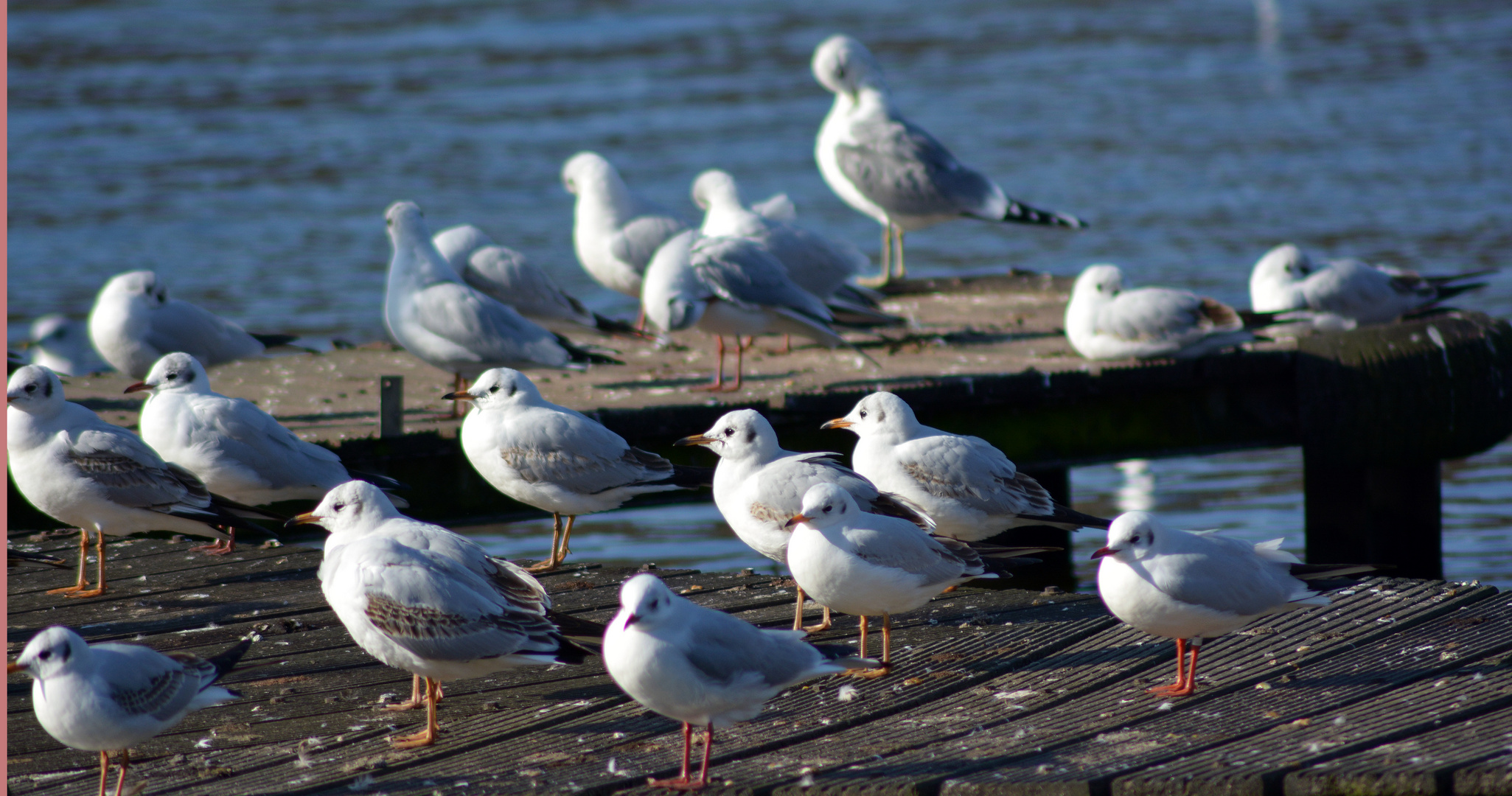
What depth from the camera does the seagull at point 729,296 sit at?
713cm

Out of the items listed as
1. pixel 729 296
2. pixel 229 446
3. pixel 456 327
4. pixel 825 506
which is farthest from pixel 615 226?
pixel 825 506

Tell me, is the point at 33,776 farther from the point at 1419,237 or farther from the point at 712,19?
the point at 712,19

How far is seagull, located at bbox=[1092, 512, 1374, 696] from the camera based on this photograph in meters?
3.76

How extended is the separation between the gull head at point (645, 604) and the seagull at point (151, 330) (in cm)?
408

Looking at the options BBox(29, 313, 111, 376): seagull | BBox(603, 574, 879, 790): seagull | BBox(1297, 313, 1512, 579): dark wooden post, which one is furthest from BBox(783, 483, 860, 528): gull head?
BBox(29, 313, 111, 376): seagull

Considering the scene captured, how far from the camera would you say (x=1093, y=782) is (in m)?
3.14

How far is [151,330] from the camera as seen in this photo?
6.82 metres

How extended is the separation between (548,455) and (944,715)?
183 cm

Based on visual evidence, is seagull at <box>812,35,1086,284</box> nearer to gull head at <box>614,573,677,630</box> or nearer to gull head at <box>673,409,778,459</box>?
gull head at <box>673,409,778,459</box>

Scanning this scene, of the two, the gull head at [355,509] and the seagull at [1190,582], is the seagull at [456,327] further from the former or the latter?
the seagull at [1190,582]

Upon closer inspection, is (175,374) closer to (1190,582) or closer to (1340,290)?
(1190,582)

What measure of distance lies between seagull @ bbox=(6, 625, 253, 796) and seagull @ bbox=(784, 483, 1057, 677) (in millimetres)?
1450

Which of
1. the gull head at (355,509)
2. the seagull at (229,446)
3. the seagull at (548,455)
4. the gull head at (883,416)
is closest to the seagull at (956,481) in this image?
the gull head at (883,416)

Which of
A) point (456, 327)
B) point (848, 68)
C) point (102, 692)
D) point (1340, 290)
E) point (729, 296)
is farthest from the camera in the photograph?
point (848, 68)
